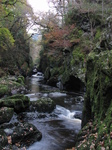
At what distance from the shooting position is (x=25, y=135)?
5633mm

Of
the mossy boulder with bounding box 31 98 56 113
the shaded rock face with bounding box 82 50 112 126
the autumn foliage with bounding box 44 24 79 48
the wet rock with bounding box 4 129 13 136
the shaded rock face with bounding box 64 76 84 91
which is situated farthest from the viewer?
the autumn foliage with bounding box 44 24 79 48

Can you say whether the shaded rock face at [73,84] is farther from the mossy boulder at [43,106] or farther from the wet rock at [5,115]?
the wet rock at [5,115]

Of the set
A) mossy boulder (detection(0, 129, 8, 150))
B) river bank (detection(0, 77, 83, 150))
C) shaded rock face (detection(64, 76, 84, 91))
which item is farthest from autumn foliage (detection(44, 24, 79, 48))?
mossy boulder (detection(0, 129, 8, 150))

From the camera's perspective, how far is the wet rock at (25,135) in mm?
5466

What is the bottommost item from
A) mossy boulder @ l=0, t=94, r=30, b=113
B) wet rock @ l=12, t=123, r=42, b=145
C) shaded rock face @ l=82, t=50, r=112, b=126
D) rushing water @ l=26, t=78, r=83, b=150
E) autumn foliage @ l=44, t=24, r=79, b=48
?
rushing water @ l=26, t=78, r=83, b=150

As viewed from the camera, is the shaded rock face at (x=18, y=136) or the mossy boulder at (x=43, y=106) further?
the mossy boulder at (x=43, y=106)

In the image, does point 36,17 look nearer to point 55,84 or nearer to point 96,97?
point 55,84

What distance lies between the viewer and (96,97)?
15.7ft

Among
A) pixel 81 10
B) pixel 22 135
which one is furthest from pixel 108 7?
pixel 22 135

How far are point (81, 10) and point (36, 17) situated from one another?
27.5ft

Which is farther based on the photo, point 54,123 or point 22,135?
point 54,123

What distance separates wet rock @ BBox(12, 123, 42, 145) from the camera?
17.9 ft

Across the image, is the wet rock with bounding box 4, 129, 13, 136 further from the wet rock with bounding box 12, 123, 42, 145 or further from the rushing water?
the rushing water

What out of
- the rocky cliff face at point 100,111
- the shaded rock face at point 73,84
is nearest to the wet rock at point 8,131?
the rocky cliff face at point 100,111
